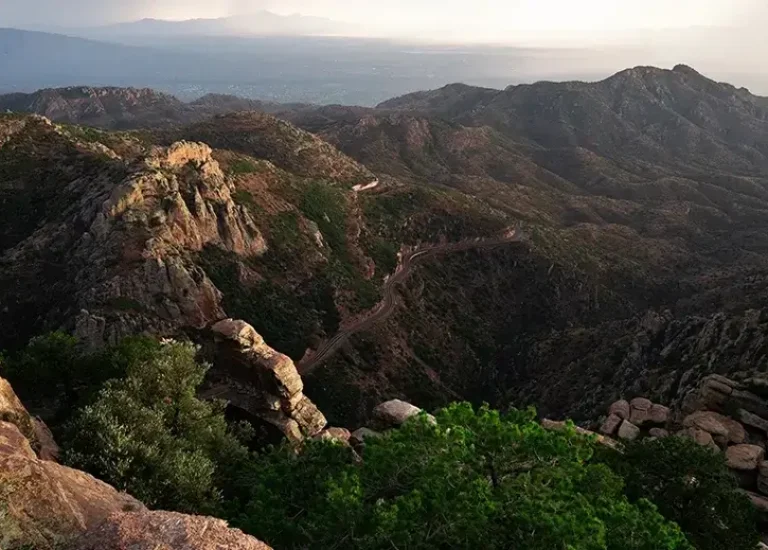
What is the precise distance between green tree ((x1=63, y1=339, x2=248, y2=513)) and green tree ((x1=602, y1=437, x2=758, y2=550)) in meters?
23.4

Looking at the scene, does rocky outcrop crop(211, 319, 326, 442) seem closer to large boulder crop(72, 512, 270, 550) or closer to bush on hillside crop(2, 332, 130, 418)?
bush on hillside crop(2, 332, 130, 418)

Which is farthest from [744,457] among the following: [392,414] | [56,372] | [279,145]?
[279,145]

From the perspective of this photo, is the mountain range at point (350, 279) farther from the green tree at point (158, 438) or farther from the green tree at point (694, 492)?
the green tree at point (158, 438)

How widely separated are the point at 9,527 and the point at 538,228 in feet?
443

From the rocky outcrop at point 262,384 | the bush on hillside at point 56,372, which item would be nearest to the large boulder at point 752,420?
the rocky outcrop at point 262,384

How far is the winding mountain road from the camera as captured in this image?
271 feet

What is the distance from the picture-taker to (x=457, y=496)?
20.5 metres

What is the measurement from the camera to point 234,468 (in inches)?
1355

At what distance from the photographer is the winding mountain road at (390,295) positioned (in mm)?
82625

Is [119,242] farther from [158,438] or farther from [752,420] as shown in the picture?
[752,420]

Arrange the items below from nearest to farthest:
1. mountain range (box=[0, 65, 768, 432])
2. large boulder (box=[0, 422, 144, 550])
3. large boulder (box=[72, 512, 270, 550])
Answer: large boulder (box=[72, 512, 270, 550]), large boulder (box=[0, 422, 144, 550]), mountain range (box=[0, 65, 768, 432])

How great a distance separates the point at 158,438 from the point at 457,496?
18.0m

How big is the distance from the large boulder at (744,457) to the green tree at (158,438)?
1311 inches

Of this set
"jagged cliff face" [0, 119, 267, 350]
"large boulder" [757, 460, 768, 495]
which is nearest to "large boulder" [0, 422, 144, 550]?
"large boulder" [757, 460, 768, 495]
